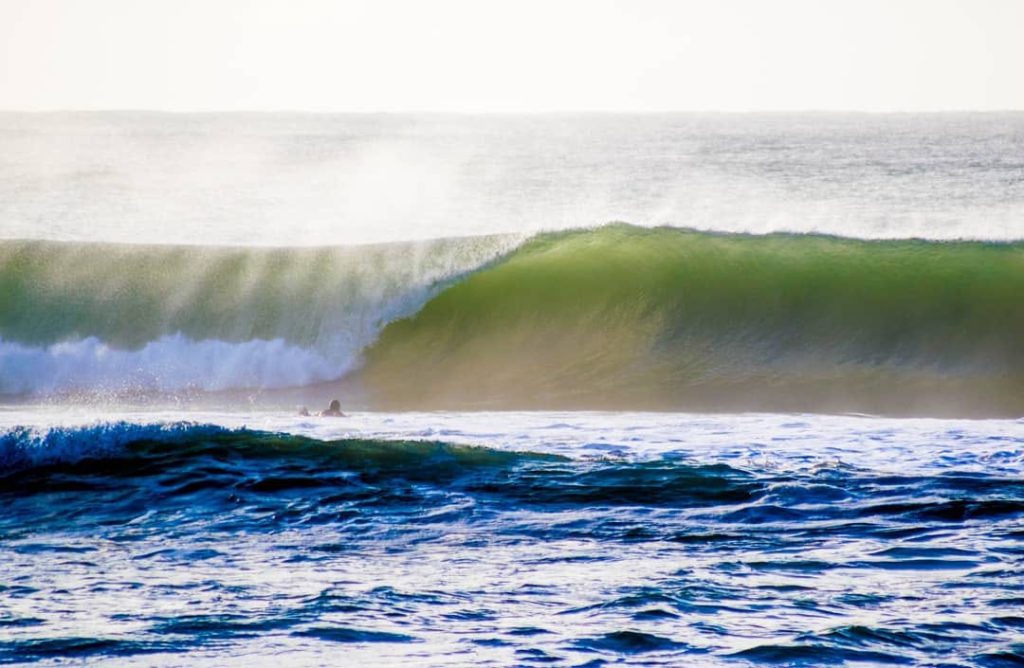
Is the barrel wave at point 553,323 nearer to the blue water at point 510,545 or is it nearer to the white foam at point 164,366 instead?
the white foam at point 164,366

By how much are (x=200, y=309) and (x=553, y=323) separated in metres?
4.46

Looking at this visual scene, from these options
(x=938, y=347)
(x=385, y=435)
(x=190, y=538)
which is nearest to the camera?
(x=190, y=538)

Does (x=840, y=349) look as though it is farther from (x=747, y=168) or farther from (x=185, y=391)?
(x=747, y=168)

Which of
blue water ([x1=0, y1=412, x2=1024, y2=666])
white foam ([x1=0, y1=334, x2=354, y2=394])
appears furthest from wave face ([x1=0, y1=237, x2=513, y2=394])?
blue water ([x1=0, y1=412, x2=1024, y2=666])

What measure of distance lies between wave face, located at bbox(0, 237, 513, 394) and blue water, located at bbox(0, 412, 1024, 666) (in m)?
4.98

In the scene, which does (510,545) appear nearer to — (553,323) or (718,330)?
(718,330)

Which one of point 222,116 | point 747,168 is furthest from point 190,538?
point 222,116

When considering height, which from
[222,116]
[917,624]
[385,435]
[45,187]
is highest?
[222,116]

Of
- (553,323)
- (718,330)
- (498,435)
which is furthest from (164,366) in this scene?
(498,435)

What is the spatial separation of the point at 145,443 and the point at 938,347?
30.3 feet

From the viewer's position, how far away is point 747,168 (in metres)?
48.5

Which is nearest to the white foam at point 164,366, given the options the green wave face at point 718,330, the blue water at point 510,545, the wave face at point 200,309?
the wave face at point 200,309

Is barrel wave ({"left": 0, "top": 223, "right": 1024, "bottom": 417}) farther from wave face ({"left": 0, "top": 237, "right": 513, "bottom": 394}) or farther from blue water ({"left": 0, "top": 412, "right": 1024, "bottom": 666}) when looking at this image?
blue water ({"left": 0, "top": 412, "right": 1024, "bottom": 666})

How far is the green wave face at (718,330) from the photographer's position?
15.9m
